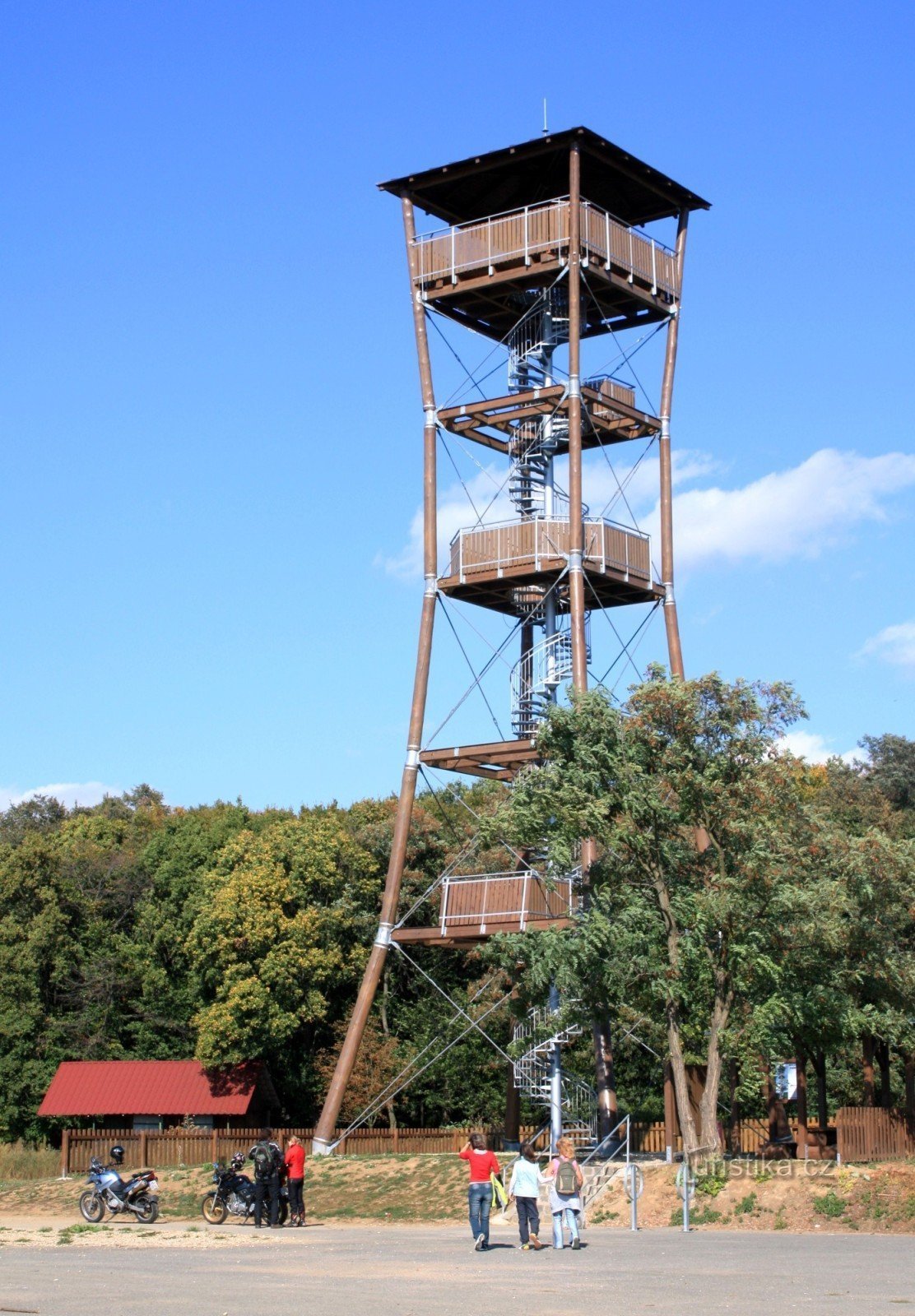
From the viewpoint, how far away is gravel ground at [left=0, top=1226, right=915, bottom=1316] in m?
15.5

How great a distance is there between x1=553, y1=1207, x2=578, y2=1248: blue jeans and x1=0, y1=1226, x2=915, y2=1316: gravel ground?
0.32 m

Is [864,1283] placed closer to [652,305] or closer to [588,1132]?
[588,1132]

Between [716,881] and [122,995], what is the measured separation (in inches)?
1253

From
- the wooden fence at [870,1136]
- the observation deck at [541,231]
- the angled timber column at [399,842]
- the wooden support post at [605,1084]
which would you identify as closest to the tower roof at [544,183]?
the observation deck at [541,231]

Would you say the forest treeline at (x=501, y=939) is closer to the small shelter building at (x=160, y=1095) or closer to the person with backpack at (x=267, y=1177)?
the small shelter building at (x=160, y=1095)

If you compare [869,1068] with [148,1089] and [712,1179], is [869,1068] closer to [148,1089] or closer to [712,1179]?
[712,1179]

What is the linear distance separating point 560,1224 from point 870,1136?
37.1 feet

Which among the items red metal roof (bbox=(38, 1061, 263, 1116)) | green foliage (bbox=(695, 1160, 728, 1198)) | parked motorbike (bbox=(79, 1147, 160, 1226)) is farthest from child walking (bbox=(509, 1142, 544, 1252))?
red metal roof (bbox=(38, 1061, 263, 1116))

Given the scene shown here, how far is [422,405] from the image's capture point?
130 ft

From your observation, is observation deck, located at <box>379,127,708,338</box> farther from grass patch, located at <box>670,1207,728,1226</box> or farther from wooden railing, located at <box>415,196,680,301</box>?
grass patch, located at <box>670,1207,728,1226</box>

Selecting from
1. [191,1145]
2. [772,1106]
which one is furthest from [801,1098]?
[191,1145]

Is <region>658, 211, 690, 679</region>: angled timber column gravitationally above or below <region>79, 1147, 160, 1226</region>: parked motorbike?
above

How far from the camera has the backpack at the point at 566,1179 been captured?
72.0ft

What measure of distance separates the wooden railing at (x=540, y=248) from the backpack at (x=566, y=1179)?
21.8 meters
